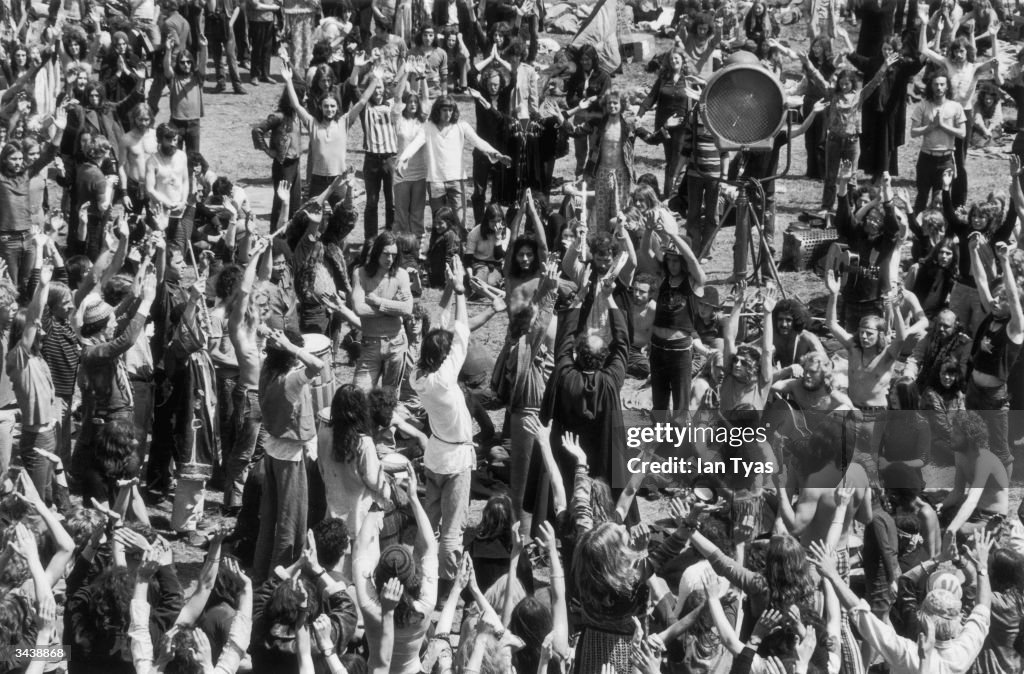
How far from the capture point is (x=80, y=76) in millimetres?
16734

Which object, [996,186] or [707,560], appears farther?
[996,186]

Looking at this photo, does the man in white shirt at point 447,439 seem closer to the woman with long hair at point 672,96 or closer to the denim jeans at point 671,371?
the denim jeans at point 671,371

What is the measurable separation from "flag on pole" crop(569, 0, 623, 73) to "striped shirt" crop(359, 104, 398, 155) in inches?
161

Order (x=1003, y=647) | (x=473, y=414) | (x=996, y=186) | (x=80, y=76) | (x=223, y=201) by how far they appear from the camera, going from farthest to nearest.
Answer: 1. (x=996, y=186)
2. (x=80, y=76)
3. (x=223, y=201)
4. (x=473, y=414)
5. (x=1003, y=647)

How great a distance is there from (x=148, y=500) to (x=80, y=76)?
5.91 m

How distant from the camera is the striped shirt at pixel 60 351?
12.0 meters

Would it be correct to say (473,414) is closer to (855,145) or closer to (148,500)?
(148,500)

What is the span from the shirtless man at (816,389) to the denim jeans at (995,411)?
1264mm

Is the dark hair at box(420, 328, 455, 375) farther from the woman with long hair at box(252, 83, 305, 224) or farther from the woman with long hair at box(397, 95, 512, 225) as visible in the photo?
the woman with long hair at box(252, 83, 305, 224)

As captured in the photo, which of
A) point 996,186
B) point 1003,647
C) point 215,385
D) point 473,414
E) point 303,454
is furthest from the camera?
point 996,186

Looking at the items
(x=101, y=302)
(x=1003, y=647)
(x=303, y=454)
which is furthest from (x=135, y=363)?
(x=1003, y=647)

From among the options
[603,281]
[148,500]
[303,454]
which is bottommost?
[148,500]

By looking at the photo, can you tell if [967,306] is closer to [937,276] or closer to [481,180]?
[937,276]

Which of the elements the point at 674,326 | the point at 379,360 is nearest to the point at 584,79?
the point at 674,326
